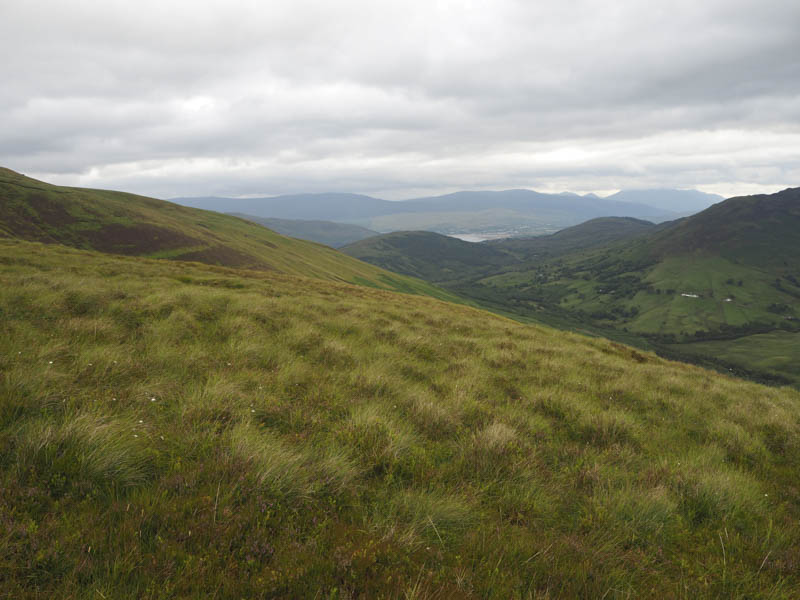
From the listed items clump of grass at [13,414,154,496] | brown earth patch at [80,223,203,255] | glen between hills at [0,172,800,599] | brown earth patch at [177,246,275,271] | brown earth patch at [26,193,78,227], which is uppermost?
brown earth patch at [26,193,78,227]

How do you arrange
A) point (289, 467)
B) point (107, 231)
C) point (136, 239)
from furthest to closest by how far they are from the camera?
point (107, 231)
point (136, 239)
point (289, 467)

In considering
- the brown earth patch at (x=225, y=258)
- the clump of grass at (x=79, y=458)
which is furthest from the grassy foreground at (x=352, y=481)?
the brown earth patch at (x=225, y=258)

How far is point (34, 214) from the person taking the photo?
264 ft

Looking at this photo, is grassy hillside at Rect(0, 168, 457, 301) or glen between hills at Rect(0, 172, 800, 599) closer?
glen between hills at Rect(0, 172, 800, 599)

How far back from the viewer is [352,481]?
423cm

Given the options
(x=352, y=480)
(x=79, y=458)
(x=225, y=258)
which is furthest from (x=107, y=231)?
(x=352, y=480)

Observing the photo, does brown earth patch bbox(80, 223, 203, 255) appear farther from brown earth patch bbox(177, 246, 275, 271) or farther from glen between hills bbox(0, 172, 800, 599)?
glen between hills bbox(0, 172, 800, 599)

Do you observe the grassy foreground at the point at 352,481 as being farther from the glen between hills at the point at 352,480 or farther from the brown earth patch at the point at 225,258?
the brown earth patch at the point at 225,258

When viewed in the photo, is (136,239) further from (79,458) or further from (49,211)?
(79,458)

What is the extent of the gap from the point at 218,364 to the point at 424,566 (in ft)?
21.0

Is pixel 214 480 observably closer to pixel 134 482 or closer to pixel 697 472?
pixel 134 482

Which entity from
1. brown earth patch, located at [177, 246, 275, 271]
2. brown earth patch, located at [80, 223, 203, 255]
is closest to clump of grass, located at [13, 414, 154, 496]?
brown earth patch, located at [177, 246, 275, 271]

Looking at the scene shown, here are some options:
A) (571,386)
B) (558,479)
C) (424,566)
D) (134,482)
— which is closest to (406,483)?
(424,566)

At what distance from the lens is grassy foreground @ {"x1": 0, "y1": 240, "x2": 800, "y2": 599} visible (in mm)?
2875
